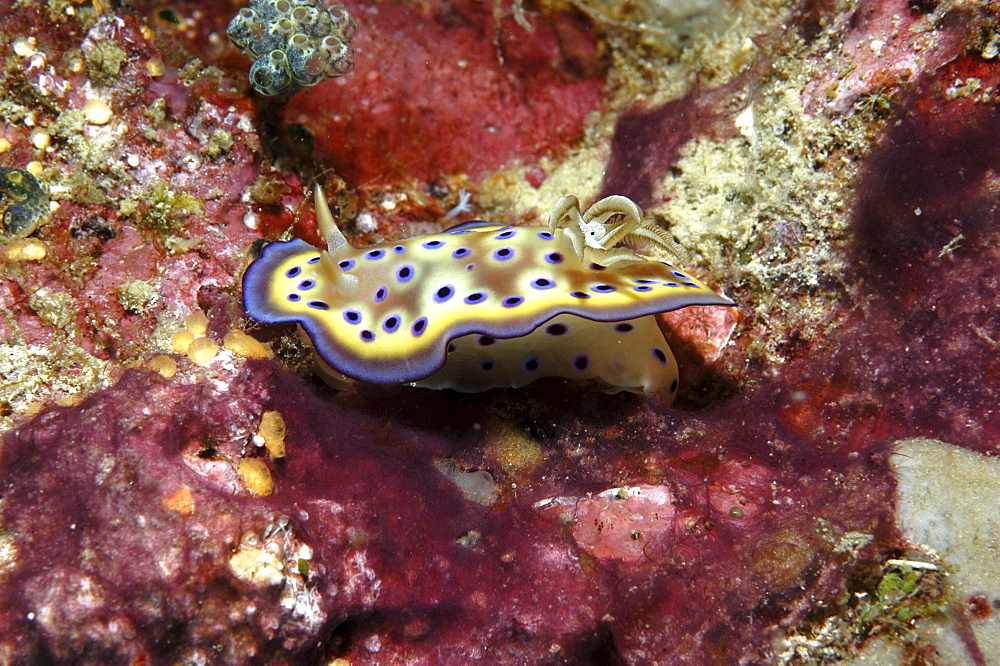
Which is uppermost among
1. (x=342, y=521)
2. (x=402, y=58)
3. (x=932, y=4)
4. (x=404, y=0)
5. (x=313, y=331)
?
(x=932, y=4)

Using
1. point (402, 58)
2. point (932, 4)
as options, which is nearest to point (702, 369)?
point (932, 4)

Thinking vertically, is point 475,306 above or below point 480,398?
above

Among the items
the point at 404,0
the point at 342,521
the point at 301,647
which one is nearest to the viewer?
the point at 301,647

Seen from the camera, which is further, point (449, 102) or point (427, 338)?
point (449, 102)

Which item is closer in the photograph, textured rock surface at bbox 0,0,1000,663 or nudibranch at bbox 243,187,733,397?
textured rock surface at bbox 0,0,1000,663

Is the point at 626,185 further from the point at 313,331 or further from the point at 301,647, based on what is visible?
the point at 301,647

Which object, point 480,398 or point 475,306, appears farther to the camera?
point 480,398

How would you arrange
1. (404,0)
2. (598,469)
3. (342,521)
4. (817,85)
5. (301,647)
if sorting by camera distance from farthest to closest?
1. (404,0)
2. (817,85)
3. (598,469)
4. (342,521)
5. (301,647)

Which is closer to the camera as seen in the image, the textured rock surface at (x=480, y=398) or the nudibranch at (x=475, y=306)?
the textured rock surface at (x=480, y=398)
